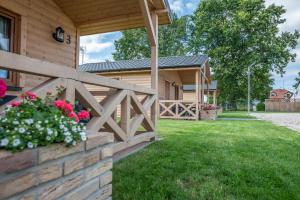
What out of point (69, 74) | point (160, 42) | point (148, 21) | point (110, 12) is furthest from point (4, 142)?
point (160, 42)

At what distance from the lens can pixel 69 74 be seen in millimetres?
2303

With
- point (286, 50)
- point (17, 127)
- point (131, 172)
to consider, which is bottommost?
point (131, 172)

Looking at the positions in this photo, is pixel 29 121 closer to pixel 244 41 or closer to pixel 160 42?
pixel 244 41

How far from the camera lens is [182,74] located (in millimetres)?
15445

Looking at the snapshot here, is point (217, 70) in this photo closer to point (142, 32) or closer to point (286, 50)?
point (286, 50)

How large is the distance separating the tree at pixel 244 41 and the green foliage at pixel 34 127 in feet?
80.9

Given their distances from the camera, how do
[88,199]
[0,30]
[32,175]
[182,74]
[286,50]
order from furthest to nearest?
[286,50], [182,74], [0,30], [88,199], [32,175]

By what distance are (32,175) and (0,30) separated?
12.1ft

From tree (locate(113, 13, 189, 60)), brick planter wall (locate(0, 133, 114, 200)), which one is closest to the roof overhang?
brick planter wall (locate(0, 133, 114, 200))

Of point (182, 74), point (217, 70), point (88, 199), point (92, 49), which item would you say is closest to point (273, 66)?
point (217, 70)

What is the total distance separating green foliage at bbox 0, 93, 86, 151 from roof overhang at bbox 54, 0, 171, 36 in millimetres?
3723

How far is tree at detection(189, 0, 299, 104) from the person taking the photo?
2428 centimetres

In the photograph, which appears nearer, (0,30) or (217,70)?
(0,30)

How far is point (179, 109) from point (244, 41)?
16.8m
